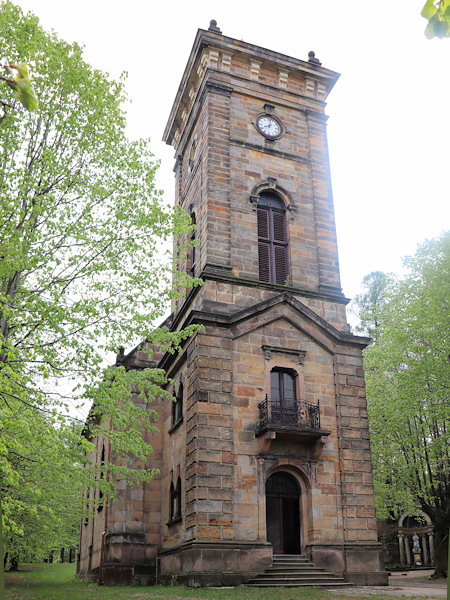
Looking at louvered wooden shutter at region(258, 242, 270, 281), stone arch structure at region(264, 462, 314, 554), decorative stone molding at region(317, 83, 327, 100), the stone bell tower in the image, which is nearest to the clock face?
the stone bell tower

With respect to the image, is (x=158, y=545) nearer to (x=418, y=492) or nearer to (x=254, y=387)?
(x=254, y=387)

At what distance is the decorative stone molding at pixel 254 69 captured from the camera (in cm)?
2427

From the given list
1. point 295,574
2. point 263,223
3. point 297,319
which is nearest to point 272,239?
point 263,223

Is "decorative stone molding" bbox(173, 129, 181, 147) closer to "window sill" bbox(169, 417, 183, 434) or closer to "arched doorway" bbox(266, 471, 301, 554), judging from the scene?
"window sill" bbox(169, 417, 183, 434)

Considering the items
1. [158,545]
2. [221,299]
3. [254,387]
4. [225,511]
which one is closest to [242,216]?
[221,299]

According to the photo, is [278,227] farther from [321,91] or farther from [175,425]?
[175,425]

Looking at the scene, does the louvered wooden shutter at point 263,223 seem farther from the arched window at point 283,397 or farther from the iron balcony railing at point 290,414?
the iron balcony railing at point 290,414

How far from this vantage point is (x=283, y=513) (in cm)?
1783

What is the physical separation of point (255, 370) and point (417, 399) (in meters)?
7.49

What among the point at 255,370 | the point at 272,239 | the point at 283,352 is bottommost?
the point at 255,370

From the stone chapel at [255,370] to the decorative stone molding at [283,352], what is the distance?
42 mm

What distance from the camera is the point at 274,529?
17625 mm

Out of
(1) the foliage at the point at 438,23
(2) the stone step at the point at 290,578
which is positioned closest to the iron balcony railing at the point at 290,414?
(2) the stone step at the point at 290,578

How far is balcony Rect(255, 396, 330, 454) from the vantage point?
17.3m
